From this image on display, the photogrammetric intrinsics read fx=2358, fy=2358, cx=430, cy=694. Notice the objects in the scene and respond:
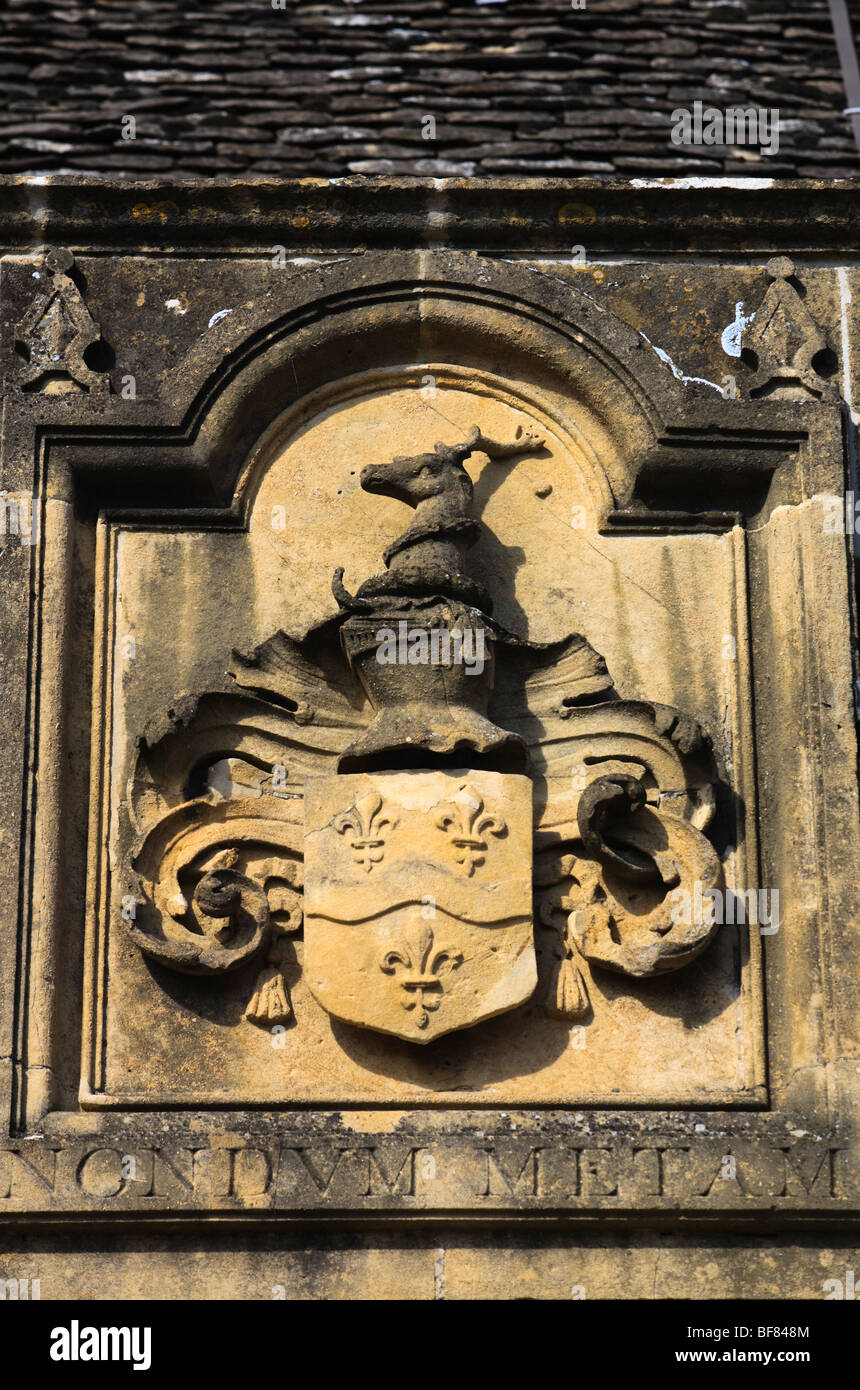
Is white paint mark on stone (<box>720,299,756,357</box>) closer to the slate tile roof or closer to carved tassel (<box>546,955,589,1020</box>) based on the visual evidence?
the slate tile roof

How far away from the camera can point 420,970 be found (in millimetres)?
6289

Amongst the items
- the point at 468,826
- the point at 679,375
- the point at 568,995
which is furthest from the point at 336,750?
the point at 679,375

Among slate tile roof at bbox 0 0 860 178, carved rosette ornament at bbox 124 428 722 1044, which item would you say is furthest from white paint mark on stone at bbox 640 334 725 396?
slate tile roof at bbox 0 0 860 178

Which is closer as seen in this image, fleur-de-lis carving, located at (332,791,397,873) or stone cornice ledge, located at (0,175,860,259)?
fleur-de-lis carving, located at (332,791,397,873)

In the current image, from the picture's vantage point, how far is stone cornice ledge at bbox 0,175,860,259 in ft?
23.8

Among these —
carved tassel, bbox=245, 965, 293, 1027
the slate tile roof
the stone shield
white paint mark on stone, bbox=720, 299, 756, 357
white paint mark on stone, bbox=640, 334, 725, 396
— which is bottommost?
carved tassel, bbox=245, 965, 293, 1027

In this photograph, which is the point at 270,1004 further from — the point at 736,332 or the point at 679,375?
the point at 736,332

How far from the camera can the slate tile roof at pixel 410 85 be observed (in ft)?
25.6

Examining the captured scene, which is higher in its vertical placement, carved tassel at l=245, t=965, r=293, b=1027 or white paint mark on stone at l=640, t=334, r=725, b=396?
white paint mark on stone at l=640, t=334, r=725, b=396

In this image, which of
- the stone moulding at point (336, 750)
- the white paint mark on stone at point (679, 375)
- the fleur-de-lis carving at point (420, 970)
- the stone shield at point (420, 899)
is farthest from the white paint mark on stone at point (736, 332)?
the fleur-de-lis carving at point (420, 970)

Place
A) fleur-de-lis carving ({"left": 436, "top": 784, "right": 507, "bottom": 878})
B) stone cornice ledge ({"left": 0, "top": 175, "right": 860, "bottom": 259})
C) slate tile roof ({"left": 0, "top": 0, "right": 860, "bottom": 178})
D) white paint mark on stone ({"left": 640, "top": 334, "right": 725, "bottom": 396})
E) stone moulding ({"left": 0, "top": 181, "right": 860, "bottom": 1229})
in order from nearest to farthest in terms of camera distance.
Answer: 1. stone moulding ({"left": 0, "top": 181, "right": 860, "bottom": 1229})
2. fleur-de-lis carving ({"left": 436, "top": 784, "right": 507, "bottom": 878})
3. white paint mark on stone ({"left": 640, "top": 334, "right": 725, "bottom": 396})
4. stone cornice ledge ({"left": 0, "top": 175, "right": 860, "bottom": 259})
5. slate tile roof ({"left": 0, "top": 0, "right": 860, "bottom": 178})

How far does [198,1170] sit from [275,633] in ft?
5.21
